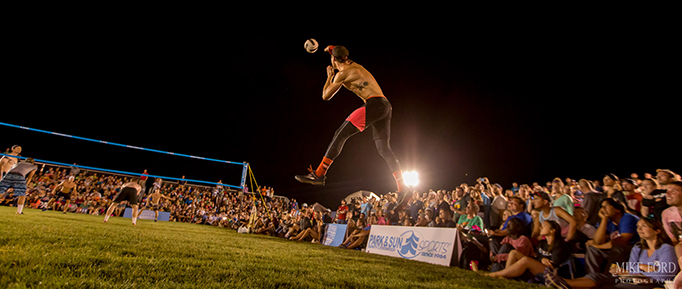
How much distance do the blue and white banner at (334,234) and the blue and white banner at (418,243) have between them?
2005 millimetres

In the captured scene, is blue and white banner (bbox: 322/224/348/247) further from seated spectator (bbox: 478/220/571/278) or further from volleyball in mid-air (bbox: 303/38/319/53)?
volleyball in mid-air (bbox: 303/38/319/53)

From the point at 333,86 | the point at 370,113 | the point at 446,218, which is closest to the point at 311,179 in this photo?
the point at 370,113

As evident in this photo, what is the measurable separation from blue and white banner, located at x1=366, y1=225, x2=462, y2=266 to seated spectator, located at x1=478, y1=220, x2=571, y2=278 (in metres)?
1.34

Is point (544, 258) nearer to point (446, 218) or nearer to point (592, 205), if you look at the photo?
point (592, 205)

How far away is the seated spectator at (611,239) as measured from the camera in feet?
14.5

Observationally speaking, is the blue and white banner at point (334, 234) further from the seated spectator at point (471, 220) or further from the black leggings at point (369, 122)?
the black leggings at point (369, 122)

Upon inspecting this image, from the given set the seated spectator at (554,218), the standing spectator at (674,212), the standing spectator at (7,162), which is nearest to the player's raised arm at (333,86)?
the seated spectator at (554,218)

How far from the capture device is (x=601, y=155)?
53.1 feet

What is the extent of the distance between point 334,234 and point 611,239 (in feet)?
27.1

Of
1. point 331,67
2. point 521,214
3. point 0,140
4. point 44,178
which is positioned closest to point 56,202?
point 44,178

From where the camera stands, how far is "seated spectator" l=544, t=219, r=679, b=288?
3.84 m

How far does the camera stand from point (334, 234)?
37.5ft

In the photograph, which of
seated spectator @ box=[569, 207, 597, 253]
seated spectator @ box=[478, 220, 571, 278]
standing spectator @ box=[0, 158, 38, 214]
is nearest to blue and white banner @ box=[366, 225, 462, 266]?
seated spectator @ box=[478, 220, 571, 278]

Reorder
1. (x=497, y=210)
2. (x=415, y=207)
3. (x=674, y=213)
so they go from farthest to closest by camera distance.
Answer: (x=415, y=207)
(x=497, y=210)
(x=674, y=213)
